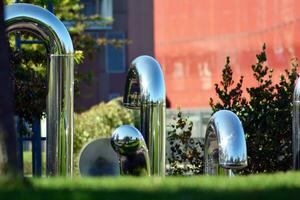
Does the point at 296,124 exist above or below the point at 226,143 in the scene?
above

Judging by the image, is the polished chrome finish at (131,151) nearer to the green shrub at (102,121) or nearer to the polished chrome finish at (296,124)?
the polished chrome finish at (296,124)

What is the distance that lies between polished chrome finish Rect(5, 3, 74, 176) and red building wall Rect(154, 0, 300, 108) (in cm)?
1549

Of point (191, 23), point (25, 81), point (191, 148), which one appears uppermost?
point (191, 23)

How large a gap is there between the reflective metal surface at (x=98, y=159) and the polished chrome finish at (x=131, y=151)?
618 cm

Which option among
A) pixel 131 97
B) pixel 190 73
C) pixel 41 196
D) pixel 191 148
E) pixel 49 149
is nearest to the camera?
pixel 41 196

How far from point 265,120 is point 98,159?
5.93 m

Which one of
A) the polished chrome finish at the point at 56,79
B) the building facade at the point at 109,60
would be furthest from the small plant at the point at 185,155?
the building facade at the point at 109,60

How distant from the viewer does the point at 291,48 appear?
88.9ft

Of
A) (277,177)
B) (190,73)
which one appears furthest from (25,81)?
(190,73)

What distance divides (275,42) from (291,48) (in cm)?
139

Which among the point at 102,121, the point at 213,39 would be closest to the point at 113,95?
the point at 213,39

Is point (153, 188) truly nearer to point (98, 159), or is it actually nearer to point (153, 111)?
point (153, 111)

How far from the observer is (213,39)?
33.1m

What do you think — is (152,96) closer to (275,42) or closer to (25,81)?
(25,81)
